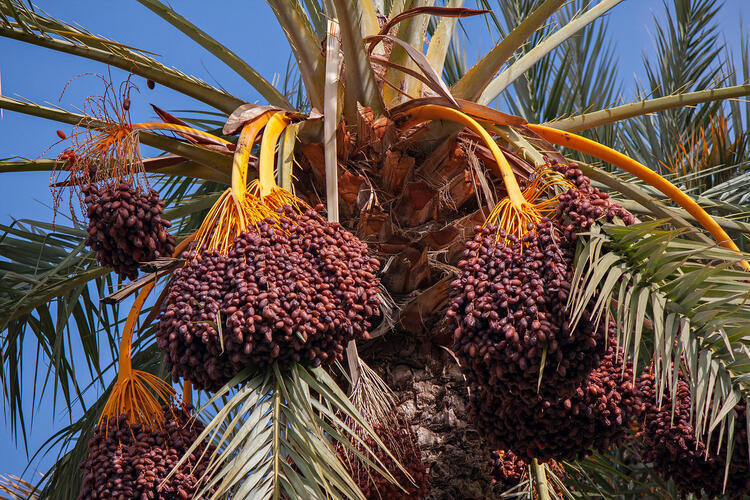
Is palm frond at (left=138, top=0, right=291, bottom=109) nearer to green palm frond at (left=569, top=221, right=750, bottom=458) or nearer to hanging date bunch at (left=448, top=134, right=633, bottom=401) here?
hanging date bunch at (left=448, top=134, right=633, bottom=401)

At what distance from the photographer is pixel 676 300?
2322mm

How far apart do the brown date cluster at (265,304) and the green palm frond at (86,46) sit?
3.54 feet

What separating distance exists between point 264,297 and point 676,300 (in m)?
1.08

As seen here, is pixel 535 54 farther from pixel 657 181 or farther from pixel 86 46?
pixel 86 46

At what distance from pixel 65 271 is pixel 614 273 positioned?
2.66 meters

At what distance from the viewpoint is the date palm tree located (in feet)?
7.36

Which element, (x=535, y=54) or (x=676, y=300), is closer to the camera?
(x=676, y=300)

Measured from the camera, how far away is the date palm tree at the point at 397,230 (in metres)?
2.24

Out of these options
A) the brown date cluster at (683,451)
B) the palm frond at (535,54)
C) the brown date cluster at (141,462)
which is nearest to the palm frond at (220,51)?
the palm frond at (535,54)

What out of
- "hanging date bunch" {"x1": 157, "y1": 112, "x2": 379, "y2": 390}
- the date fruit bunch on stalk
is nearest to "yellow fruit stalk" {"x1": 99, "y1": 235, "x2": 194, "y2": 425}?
"hanging date bunch" {"x1": 157, "y1": 112, "x2": 379, "y2": 390}

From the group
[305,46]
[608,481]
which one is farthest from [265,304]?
[608,481]

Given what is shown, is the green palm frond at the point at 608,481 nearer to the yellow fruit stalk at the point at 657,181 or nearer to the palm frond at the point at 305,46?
the yellow fruit stalk at the point at 657,181

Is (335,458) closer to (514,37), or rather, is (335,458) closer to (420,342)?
(420,342)

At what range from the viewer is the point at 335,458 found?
224 centimetres
